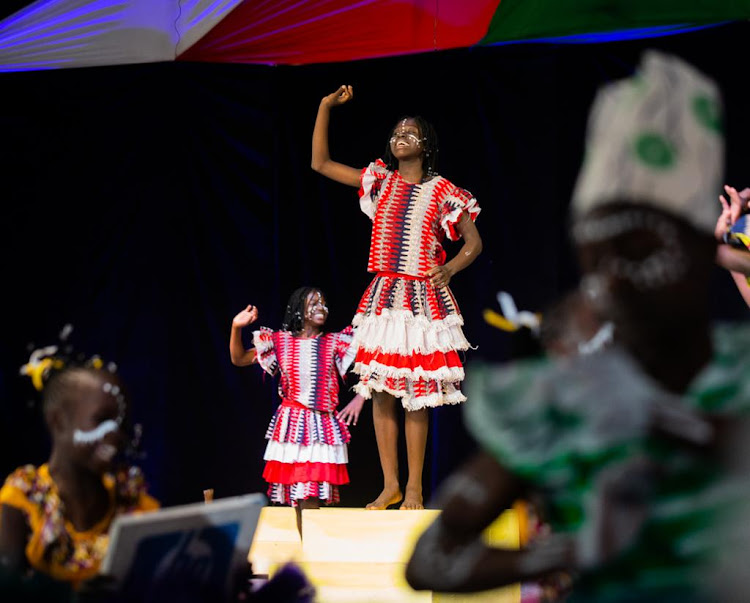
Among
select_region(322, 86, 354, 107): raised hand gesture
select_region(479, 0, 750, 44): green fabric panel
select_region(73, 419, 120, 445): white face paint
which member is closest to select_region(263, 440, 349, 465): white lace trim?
select_region(322, 86, 354, 107): raised hand gesture

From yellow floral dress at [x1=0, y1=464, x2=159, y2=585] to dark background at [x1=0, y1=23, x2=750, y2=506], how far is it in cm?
360

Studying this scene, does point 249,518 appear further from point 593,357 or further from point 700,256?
point 700,256

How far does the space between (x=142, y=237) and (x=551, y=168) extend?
2216 mm

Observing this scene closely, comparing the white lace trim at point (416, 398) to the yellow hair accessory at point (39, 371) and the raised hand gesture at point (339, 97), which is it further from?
the yellow hair accessory at point (39, 371)

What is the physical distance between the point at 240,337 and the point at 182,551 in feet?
10.5

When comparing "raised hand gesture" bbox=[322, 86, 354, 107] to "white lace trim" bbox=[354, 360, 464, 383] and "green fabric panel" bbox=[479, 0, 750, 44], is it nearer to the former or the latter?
"green fabric panel" bbox=[479, 0, 750, 44]

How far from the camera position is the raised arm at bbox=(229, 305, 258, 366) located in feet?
15.3

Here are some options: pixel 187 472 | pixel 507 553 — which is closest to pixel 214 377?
pixel 187 472

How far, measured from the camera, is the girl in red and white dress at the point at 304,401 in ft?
15.0

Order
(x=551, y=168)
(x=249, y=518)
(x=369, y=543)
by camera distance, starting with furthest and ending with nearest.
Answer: (x=551, y=168) → (x=369, y=543) → (x=249, y=518)

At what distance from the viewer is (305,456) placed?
15.0 ft

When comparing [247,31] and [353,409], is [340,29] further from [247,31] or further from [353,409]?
[353,409]

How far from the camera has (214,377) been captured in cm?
556

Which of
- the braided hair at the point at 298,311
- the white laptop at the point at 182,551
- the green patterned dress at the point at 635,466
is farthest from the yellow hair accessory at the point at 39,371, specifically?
the braided hair at the point at 298,311
